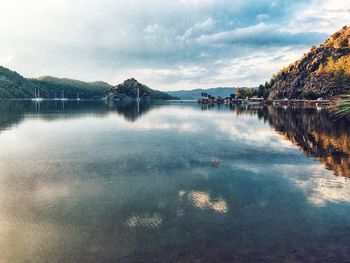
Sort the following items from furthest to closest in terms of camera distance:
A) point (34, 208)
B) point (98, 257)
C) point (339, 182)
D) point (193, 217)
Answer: point (339, 182) < point (34, 208) < point (193, 217) < point (98, 257)

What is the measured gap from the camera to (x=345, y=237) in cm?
1593

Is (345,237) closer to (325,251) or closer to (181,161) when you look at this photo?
(325,251)

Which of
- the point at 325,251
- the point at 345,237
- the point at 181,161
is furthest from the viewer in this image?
the point at 181,161

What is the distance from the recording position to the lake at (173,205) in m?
14.4

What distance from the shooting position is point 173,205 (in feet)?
66.3

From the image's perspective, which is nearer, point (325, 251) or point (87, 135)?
point (325, 251)

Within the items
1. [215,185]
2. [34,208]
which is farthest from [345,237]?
[34,208]

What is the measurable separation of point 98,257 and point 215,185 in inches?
524

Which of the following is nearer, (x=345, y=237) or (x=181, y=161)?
(x=345, y=237)

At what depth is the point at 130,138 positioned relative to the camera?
170ft

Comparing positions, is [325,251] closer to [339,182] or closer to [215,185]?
[215,185]

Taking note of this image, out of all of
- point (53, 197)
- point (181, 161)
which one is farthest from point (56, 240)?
point (181, 161)

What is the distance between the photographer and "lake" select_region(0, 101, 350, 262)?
14.4 metres

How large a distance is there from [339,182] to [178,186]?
571 inches
